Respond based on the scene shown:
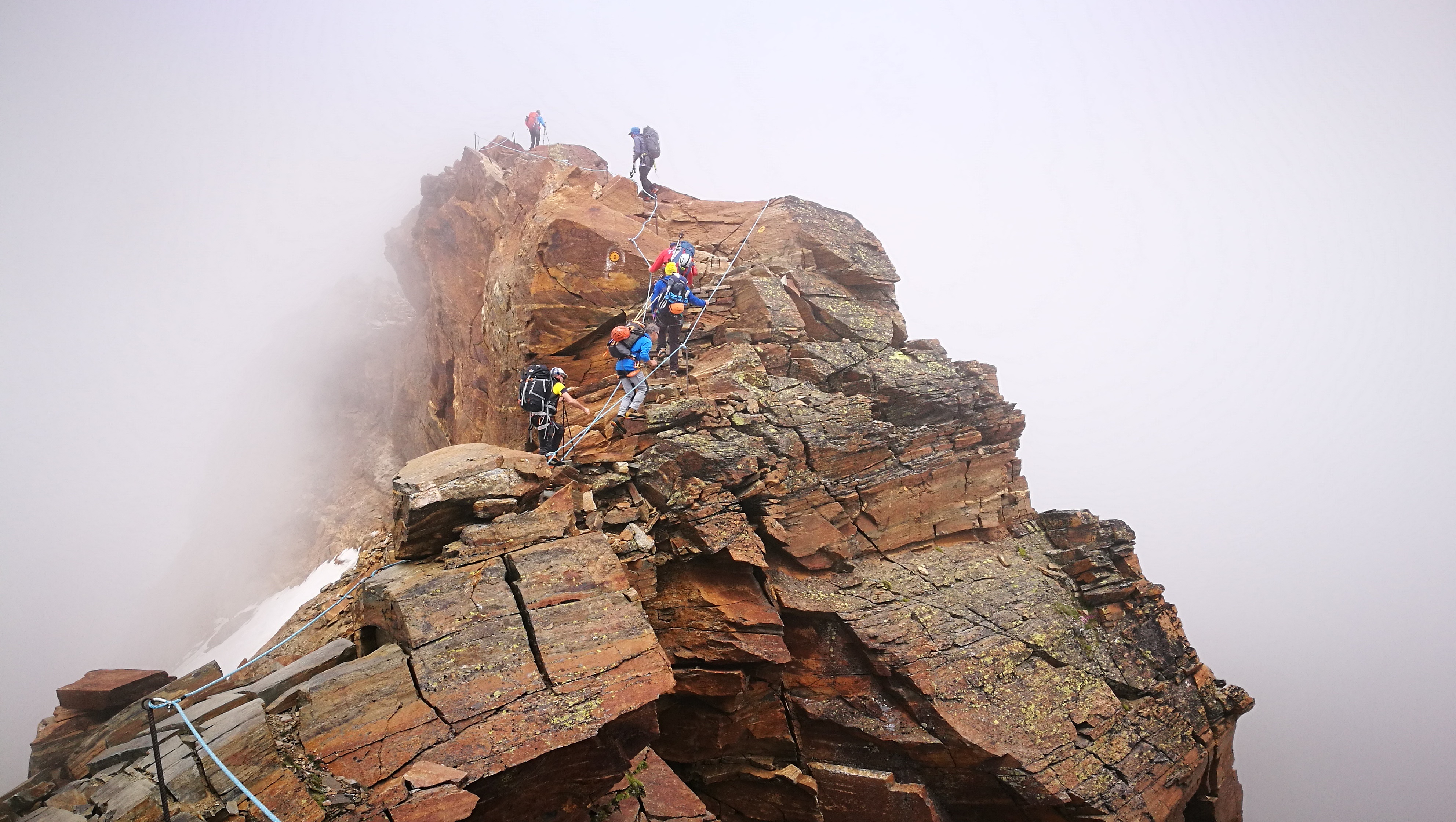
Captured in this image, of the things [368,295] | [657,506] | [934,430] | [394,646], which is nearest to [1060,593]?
[934,430]

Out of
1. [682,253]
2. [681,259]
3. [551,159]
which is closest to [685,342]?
[681,259]

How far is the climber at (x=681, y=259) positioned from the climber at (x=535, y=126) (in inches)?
515

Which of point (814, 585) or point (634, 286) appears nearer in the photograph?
point (814, 585)

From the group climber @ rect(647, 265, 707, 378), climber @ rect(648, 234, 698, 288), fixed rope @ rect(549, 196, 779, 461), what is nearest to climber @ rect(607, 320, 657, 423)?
fixed rope @ rect(549, 196, 779, 461)

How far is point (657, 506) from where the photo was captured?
1381cm

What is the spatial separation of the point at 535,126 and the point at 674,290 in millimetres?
16190

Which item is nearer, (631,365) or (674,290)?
(631,365)

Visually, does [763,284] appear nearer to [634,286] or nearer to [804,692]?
[634,286]

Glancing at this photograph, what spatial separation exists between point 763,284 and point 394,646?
13.8 m

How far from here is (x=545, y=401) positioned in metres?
15.6

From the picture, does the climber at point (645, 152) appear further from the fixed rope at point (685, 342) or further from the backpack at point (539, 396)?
the backpack at point (539, 396)

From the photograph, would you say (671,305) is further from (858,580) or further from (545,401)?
(858,580)

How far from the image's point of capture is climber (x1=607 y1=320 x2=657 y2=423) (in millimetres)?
15125

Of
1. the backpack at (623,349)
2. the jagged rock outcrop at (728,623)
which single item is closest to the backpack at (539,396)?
the jagged rock outcrop at (728,623)
